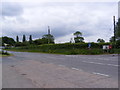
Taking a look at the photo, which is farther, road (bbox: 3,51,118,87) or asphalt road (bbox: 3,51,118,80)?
asphalt road (bbox: 3,51,118,80)

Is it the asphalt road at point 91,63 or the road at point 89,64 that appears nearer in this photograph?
the road at point 89,64

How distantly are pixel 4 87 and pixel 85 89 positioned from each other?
10.2ft

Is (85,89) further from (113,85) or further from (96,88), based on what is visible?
(113,85)

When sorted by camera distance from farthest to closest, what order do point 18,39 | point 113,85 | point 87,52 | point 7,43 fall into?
point 18,39, point 7,43, point 87,52, point 113,85

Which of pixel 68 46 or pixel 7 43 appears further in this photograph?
pixel 7 43

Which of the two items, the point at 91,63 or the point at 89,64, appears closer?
the point at 89,64

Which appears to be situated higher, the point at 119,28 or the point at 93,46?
the point at 119,28

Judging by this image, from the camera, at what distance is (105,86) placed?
605cm

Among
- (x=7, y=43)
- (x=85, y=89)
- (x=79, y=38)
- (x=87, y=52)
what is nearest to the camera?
(x=85, y=89)

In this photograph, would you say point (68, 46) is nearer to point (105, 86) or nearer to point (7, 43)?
point (105, 86)

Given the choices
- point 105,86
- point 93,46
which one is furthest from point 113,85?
point 93,46

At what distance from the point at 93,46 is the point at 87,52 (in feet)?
39.7

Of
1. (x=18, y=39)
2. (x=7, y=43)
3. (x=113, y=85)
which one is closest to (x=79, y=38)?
(x=7, y=43)

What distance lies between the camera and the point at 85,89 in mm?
5723
